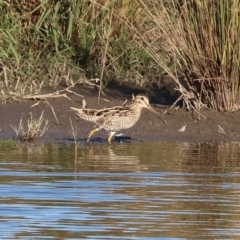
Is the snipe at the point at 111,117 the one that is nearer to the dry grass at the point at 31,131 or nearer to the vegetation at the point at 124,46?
the dry grass at the point at 31,131

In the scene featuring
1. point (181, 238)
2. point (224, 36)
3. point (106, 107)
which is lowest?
point (181, 238)

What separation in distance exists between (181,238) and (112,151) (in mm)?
4254

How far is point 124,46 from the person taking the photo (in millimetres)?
12992

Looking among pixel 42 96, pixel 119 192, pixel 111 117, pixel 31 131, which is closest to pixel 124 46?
pixel 42 96

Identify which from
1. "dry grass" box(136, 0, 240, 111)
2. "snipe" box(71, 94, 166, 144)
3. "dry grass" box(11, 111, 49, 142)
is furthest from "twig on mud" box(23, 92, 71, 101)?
"dry grass" box(136, 0, 240, 111)

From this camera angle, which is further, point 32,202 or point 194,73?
point 194,73

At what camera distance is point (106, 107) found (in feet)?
38.9

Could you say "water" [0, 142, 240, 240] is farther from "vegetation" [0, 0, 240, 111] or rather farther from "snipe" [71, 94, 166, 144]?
"vegetation" [0, 0, 240, 111]

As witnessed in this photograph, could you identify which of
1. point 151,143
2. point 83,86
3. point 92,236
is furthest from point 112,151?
point 92,236

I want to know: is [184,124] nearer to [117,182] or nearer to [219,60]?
[219,60]

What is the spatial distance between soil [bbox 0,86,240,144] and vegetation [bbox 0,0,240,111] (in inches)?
6.9

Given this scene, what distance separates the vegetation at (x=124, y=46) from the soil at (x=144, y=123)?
0.58ft

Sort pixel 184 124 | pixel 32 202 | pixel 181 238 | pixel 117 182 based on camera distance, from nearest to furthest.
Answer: pixel 181 238, pixel 32 202, pixel 117 182, pixel 184 124

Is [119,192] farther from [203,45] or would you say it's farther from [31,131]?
[203,45]
